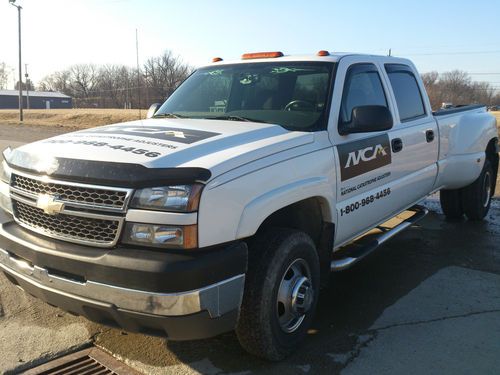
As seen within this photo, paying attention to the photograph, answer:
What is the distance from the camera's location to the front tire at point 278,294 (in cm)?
284

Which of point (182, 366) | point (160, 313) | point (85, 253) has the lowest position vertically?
point (182, 366)

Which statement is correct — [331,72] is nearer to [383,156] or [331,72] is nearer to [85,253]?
[383,156]

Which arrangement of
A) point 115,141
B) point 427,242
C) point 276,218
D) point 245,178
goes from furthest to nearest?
point 427,242
point 276,218
point 115,141
point 245,178

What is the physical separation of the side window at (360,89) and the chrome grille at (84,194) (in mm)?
1870

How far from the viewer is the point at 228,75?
4465mm

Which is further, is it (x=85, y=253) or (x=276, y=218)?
(x=276, y=218)

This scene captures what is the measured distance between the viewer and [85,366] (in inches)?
122

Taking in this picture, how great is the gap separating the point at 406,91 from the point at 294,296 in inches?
110

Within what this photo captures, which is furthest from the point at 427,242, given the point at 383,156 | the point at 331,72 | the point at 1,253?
the point at 1,253

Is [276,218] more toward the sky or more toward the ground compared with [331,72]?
more toward the ground

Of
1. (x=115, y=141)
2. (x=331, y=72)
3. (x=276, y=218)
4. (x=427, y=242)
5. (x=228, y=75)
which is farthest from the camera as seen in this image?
(x=427, y=242)

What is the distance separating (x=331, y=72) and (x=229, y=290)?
2.10m

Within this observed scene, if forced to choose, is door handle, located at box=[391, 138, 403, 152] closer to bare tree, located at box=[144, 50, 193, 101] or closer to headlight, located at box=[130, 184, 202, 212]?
headlight, located at box=[130, 184, 202, 212]

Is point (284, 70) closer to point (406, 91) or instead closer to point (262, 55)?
point (262, 55)
